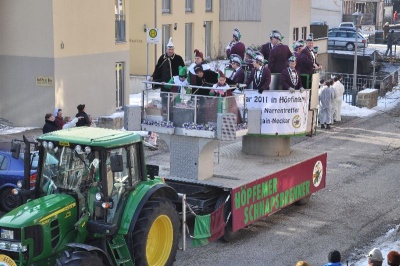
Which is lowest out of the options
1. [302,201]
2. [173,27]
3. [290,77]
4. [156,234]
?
[302,201]

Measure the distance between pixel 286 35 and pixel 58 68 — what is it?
59.0 feet

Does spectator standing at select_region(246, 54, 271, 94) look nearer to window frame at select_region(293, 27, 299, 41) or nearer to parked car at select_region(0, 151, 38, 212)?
parked car at select_region(0, 151, 38, 212)

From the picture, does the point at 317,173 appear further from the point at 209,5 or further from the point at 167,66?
the point at 209,5

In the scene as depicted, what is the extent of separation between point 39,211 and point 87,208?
0.75 m

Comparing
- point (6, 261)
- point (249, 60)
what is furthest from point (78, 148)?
point (249, 60)

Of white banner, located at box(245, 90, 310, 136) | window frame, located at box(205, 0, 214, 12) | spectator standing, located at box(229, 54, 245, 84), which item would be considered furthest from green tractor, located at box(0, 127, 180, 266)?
window frame, located at box(205, 0, 214, 12)

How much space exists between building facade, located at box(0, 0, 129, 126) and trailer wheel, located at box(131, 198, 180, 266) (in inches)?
518

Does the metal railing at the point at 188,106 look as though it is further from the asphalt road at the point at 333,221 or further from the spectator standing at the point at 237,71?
the asphalt road at the point at 333,221

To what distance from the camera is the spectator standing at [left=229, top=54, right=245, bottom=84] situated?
15.0 meters

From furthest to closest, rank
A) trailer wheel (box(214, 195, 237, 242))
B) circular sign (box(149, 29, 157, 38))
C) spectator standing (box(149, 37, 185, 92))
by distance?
1. circular sign (box(149, 29, 157, 38))
2. spectator standing (box(149, 37, 185, 92))
3. trailer wheel (box(214, 195, 237, 242))

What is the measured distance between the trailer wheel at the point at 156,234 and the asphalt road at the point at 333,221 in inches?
45.3

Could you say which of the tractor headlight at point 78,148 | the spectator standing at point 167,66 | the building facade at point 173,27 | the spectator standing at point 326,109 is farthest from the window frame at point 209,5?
the tractor headlight at point 78,148

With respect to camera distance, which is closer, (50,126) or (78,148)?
(78,148)

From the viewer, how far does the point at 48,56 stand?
75.6ft
